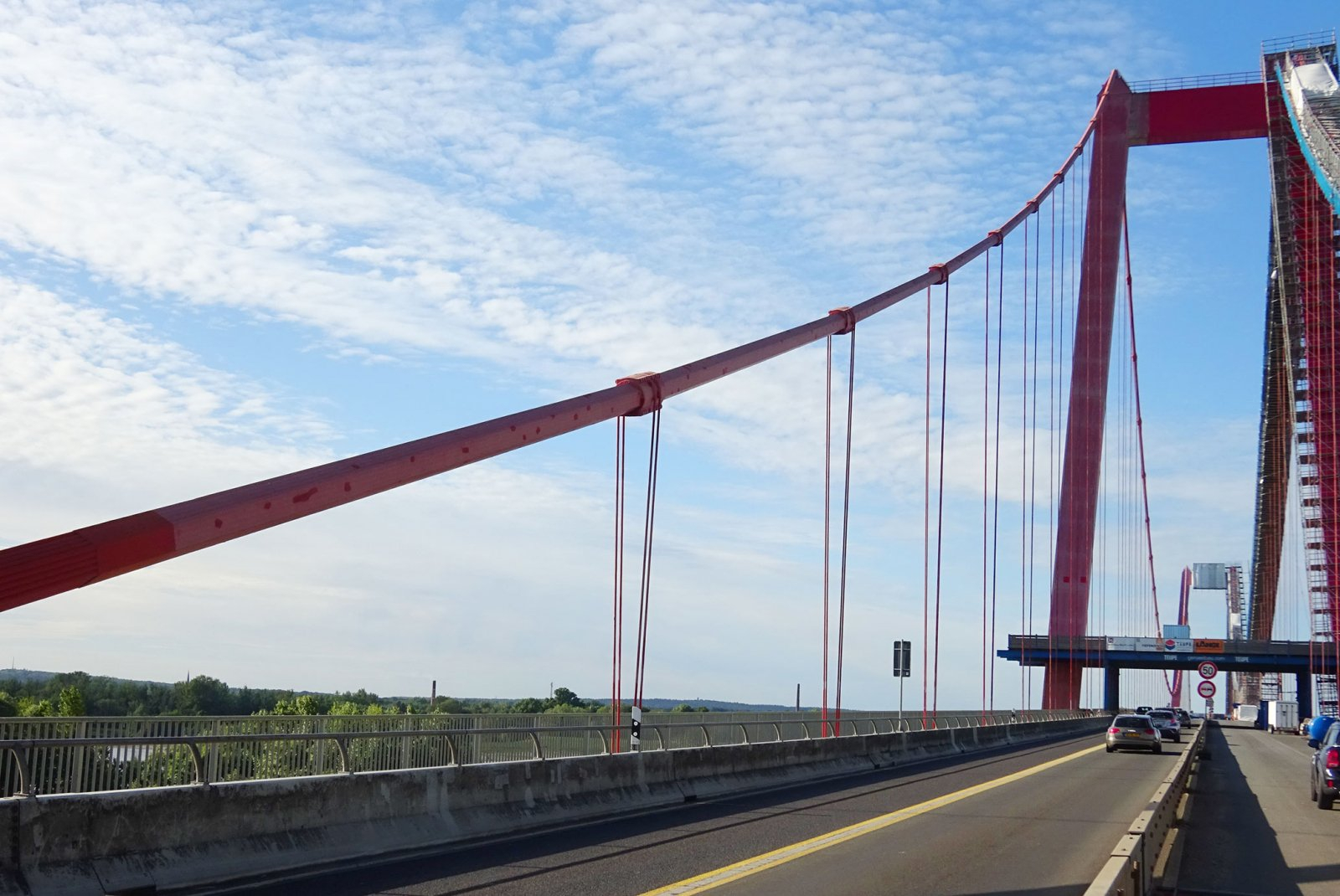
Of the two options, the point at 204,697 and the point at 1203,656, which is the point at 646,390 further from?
the point at 1203,656

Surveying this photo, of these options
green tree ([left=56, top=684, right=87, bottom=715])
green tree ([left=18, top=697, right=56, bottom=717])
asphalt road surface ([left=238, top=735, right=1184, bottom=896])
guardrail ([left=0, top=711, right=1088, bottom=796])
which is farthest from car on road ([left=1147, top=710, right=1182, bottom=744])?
green tree ([left=18, top=697, right=56, bottom=717])

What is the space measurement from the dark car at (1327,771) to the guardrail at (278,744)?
937 cm

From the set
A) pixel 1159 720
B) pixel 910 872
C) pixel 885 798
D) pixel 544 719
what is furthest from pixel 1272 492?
pixel 910 872

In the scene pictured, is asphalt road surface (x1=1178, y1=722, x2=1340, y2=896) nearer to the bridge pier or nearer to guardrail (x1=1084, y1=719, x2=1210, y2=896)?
guardrail (x1=1084, y1=719, x2=1210, y2=896)

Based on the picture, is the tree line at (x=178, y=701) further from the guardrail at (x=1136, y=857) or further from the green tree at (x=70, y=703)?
the guardrail at (x=1136, y=857)

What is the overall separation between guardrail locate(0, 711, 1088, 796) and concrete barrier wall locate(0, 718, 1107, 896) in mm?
348

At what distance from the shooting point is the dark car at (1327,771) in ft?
70.4

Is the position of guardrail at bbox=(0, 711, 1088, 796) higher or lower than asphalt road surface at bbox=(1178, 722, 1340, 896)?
higher

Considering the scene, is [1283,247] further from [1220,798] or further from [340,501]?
[340,501]

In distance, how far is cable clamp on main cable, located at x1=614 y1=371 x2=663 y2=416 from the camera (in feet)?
67.3

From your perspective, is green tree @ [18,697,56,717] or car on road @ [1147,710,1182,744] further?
car on road @ [1147,710,1182,744]

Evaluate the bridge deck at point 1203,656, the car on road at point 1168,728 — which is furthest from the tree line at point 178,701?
the bridge deck at point 1203,656

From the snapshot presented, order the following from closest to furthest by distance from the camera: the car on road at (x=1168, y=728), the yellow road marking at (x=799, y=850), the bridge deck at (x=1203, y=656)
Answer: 1. the yellow road marking at (x=799, y=850)
2. the car on road at (x=1168, y=728)
3. the bridge deck at (x=1203, y=656)

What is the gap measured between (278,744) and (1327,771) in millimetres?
16024
